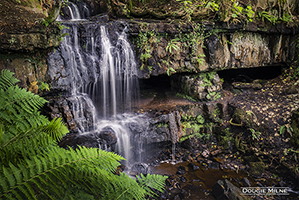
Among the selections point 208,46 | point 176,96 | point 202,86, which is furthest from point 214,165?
point 208,46

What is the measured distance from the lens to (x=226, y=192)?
502 cm

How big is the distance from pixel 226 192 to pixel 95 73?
230 inches

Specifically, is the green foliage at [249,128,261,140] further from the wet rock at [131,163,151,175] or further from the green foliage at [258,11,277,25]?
the green foliage at [258,11,277,25]

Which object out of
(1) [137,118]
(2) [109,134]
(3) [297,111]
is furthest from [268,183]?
(2) [109,134]

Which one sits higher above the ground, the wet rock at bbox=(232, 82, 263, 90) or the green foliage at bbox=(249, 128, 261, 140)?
the wet rock at bbox=(232, 82, 263, 90)

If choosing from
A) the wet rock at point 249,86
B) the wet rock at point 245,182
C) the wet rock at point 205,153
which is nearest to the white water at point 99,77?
the wet rock at point 205,153

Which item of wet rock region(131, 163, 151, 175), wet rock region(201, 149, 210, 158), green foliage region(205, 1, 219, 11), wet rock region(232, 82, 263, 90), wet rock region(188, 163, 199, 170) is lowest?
wet rock region(188, 163, 199, 170)

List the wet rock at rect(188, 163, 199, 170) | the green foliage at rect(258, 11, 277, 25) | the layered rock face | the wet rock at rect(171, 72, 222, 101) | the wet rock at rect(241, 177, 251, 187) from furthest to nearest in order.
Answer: the wet rock at rect(171, 72, 222, 101), the green foliage at rect(258, 11, 277, 25), the layered rock face, the wet rock at rect(188, 163, 199, 170), the wet rock at rect(241, 177, 251, 187)

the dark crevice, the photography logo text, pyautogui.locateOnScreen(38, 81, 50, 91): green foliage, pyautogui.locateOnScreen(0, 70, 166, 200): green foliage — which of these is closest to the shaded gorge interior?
the photography logo text

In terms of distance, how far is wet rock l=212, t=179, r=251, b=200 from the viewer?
4.86 metres

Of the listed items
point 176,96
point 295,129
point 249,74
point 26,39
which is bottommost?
point 295,129

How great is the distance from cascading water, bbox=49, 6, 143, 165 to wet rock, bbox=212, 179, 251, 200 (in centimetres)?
305

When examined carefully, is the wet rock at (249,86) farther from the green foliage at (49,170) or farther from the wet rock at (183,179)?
the green foliage at (49,170)

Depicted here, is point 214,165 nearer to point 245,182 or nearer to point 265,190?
point 245,182
